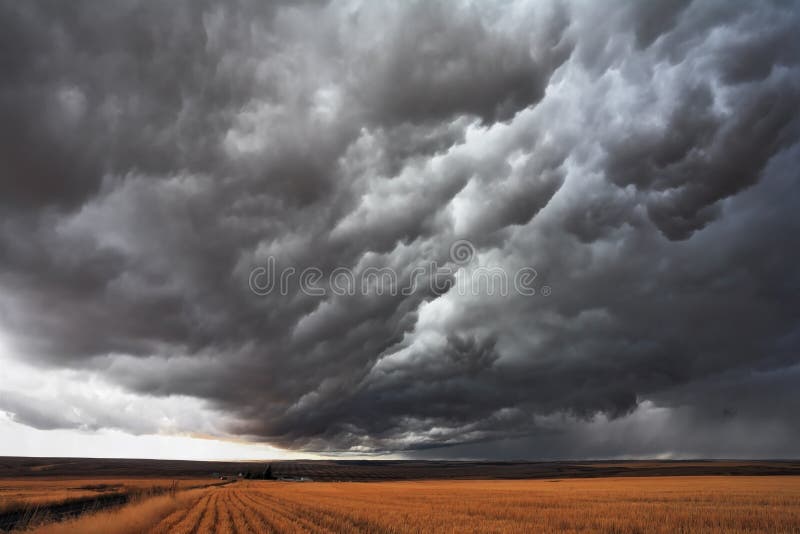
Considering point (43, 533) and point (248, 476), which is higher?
point (43, 533)

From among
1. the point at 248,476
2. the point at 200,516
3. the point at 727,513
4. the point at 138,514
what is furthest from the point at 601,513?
the point at 248,476

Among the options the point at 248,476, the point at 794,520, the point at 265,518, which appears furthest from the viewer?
the point at 248,476

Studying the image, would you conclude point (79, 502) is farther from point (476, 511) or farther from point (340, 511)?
point (476, 511)

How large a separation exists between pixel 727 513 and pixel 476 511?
14.2 m

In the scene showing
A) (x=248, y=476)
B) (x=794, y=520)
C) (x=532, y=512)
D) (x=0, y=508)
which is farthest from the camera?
(x=248, y=476)

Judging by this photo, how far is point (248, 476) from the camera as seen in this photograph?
6905 inches

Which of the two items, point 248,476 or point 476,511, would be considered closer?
point 476,511

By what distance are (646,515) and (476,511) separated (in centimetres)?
1027

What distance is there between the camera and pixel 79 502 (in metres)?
53.1

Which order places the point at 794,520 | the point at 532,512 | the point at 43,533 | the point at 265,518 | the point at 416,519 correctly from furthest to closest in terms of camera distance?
the point at 532,512 < the point at 265,518 < the point at 416,519 < the point at 794,520 < the point at 43,533

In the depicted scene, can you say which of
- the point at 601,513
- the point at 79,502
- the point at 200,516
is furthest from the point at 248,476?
the point at 601,513

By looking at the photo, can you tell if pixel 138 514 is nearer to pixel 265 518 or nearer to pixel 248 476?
pixel 265 518

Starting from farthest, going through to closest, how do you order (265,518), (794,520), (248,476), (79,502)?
1. (248,476)
2. (79,502)
3. (265,518)
4. (794,520)

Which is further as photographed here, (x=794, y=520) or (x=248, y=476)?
(x=248, y=476)
